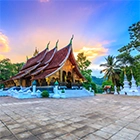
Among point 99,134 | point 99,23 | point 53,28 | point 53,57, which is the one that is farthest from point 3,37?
point 99,134

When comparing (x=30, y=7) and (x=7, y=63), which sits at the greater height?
(x=30, y=7)

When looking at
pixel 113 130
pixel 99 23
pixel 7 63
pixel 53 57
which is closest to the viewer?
pixel 113 130

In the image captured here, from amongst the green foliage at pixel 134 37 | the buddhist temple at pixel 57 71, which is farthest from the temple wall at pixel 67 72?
the green foliage at pixel 134 37

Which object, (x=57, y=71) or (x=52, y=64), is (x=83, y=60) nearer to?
(x=52, y=64)

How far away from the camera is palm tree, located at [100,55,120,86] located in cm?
2412

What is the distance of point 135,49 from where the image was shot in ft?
46.5

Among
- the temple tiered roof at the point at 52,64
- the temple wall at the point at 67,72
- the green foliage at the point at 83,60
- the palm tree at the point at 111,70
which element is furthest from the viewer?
the palm tree at the point at 111,70

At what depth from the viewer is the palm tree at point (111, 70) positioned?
2412 cm

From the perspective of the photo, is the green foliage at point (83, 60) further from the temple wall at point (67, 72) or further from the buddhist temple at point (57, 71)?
the temple wall at point (67, 72)

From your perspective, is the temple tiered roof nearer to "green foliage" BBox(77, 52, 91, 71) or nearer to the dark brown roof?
the dark brown roof

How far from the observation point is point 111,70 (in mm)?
24125

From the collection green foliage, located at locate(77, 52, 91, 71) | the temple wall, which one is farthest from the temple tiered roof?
green foliage, located at locate(77, 52, 91, 71)

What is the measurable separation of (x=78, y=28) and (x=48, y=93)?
661 centimetres

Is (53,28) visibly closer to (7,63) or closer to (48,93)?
(48,93)
